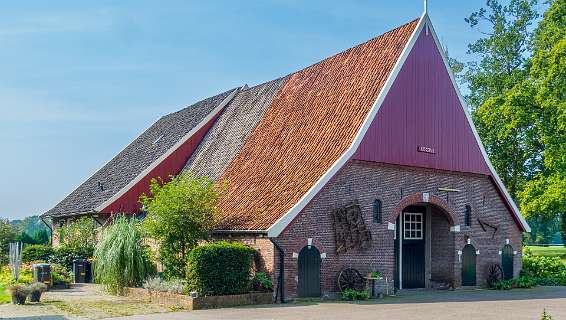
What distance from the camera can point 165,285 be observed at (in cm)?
2019

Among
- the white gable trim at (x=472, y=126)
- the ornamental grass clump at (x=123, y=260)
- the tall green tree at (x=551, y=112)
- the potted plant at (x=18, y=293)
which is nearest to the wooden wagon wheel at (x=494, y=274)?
the white gable trim at (x=472, y=126)

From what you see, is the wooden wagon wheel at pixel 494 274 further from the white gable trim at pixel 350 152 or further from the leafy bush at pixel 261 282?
the leafy bush at pixel 261 282

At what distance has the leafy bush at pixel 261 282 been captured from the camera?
19969 millimetres

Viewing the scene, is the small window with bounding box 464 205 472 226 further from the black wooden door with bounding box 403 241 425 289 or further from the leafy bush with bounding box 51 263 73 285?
the leafy bush with bounding box 51 263 73 285

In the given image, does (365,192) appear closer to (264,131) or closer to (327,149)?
(327,149)

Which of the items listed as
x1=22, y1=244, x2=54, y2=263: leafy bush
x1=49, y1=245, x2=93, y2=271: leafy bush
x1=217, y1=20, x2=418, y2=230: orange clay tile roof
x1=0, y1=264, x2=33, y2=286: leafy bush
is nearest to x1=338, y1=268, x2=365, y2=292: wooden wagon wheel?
x1=217, y1=20, x2=418, y2=230: orange clay tile roof

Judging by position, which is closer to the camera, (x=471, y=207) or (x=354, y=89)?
(x=354, y=89)

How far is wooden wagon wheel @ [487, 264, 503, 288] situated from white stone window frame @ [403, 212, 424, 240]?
310 cm

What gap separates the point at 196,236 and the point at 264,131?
22.7 feet

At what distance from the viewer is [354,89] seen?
24.8 m

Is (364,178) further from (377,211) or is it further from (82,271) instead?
(82,271)

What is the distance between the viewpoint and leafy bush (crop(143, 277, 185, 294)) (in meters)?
19.7

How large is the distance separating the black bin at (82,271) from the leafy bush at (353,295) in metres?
11.8

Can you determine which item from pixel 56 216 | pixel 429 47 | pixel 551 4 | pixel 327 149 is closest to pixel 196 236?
pixel 327 149
